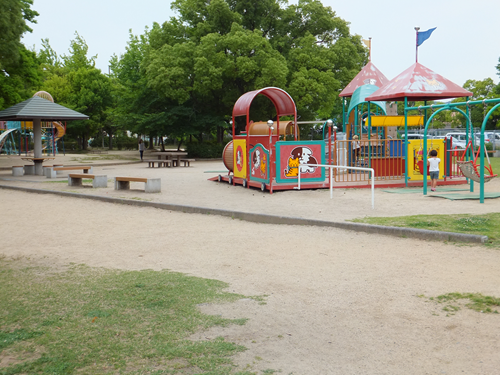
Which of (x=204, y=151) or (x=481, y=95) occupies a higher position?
(x=481, y=95)

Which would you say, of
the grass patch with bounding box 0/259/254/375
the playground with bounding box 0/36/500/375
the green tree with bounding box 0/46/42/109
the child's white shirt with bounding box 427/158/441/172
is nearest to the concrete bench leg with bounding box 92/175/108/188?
the playground with bounding box 0/36/500/375

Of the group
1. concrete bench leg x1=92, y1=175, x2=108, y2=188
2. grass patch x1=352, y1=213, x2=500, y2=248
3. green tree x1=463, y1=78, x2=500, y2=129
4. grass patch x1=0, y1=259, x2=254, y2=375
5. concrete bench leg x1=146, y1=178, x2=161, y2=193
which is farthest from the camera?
green tree x1=463, y1=78, x2=500, y2=129

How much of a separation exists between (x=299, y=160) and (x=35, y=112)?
14824 mm

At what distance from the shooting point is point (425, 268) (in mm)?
6336

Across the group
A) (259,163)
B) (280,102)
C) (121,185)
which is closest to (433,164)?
(259,163)

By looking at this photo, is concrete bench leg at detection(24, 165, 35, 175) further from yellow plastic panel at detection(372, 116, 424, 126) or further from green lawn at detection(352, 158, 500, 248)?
green lawn at detection(352, 158, 500, 248)

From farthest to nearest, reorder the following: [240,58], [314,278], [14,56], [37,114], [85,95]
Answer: [85,95]
[240,58]
[14,56]
[37,114]
[314,278]

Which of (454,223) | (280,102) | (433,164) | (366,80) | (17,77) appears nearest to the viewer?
(454,223)

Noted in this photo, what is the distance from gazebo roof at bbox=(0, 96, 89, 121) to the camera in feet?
79.0

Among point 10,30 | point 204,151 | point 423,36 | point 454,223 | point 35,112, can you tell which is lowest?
point 454,223

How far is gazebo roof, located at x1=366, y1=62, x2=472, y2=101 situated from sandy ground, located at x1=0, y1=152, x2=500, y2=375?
5502 mm

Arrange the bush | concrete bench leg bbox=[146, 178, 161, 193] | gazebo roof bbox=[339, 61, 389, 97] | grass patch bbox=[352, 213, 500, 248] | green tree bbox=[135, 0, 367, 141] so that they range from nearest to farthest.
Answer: grass patch bbox=[352, 213, 500, 248]
concrete bench leg bbox=[146, 178, 161, 193]
gazebo roof bbox=[339, 61, 389, 97]
green tree bbox=[135, 0, 367, 141]
the bush

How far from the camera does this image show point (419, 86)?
17156 millimetres

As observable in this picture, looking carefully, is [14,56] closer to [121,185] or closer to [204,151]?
[121,185]
